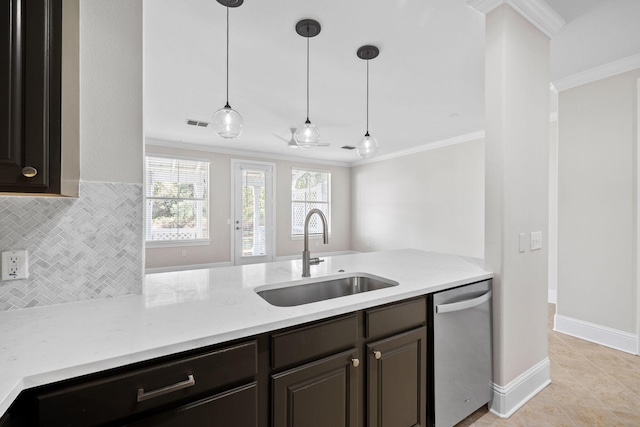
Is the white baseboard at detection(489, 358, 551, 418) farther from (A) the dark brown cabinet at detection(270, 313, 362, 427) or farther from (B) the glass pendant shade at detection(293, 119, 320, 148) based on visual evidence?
(B) the glass pendant shade at detection(293, 119, 320, 148)

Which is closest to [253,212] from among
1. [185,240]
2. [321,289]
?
[185,240]

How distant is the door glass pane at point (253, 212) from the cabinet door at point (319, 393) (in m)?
6.00

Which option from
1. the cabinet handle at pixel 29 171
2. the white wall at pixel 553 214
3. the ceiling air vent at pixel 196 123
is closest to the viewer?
the cabinet handle at pixel 29 171

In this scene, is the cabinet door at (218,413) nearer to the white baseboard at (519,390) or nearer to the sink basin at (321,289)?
the sink basin at (321,289)

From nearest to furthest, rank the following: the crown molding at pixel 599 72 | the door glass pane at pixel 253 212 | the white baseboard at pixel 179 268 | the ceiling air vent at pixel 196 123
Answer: the crown molding at pixel 599 72 → the ceiling air vent at pixel 196 123 → the white baseboard at pixel 179 268 → the door glass pane at pixel 253 212

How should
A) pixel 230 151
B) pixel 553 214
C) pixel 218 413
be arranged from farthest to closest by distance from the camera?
pixel 230 151
pixel 553 214
pixel 218 413

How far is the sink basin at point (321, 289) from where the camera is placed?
5.45 ft

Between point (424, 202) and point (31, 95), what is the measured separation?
21.1 feet

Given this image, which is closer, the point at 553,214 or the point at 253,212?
the point at 553,214

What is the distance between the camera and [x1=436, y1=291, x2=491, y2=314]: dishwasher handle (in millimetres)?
1599

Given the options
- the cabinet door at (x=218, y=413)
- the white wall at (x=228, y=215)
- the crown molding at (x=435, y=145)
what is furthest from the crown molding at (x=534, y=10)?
the white wall at (x=228, y=215)

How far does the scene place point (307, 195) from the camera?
795 cm

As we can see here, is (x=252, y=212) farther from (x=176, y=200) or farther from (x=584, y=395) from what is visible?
(x=584, y=395)

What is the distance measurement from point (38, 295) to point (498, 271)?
243 cm
